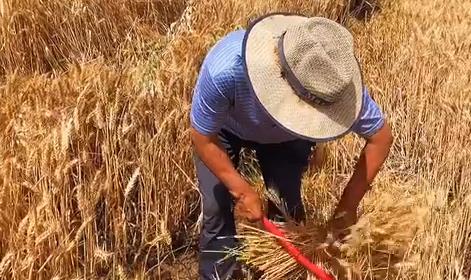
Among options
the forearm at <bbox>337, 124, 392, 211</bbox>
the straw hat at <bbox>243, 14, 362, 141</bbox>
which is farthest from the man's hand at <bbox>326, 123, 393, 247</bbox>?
the straw hat at <bbox>243, 14, 362, 141</bbox>

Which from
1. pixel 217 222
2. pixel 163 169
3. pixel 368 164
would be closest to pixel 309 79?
pixel 368 164

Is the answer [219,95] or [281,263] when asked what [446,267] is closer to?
[281,263]

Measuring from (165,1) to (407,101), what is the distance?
5.21 feet

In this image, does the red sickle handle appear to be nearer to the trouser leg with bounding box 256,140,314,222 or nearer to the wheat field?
the wheat field

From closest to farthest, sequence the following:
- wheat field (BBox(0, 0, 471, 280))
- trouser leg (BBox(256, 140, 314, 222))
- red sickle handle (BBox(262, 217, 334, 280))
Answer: red sickle handle (BBox(262, 217, 334, 280)) < wheat field (BBox(0, 0, 471, 280)) < trouser leg (BBox(256, 140, 314, 222))

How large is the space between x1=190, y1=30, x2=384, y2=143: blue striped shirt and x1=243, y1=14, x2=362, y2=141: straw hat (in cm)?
6

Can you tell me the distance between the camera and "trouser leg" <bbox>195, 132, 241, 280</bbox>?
2191mm

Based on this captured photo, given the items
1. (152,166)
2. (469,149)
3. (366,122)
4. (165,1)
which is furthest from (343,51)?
(165,1)

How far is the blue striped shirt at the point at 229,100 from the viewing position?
186 centimetres

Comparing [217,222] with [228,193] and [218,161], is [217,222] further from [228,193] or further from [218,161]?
[218,161]

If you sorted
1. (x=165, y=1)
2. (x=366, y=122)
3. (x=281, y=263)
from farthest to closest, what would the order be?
(x=165, y=1), (x=281, y=263), (x=366, y=122)

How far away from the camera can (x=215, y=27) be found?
3.44 metres

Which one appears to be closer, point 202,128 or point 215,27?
point 202,128

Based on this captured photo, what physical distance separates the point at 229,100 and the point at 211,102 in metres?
0.05
